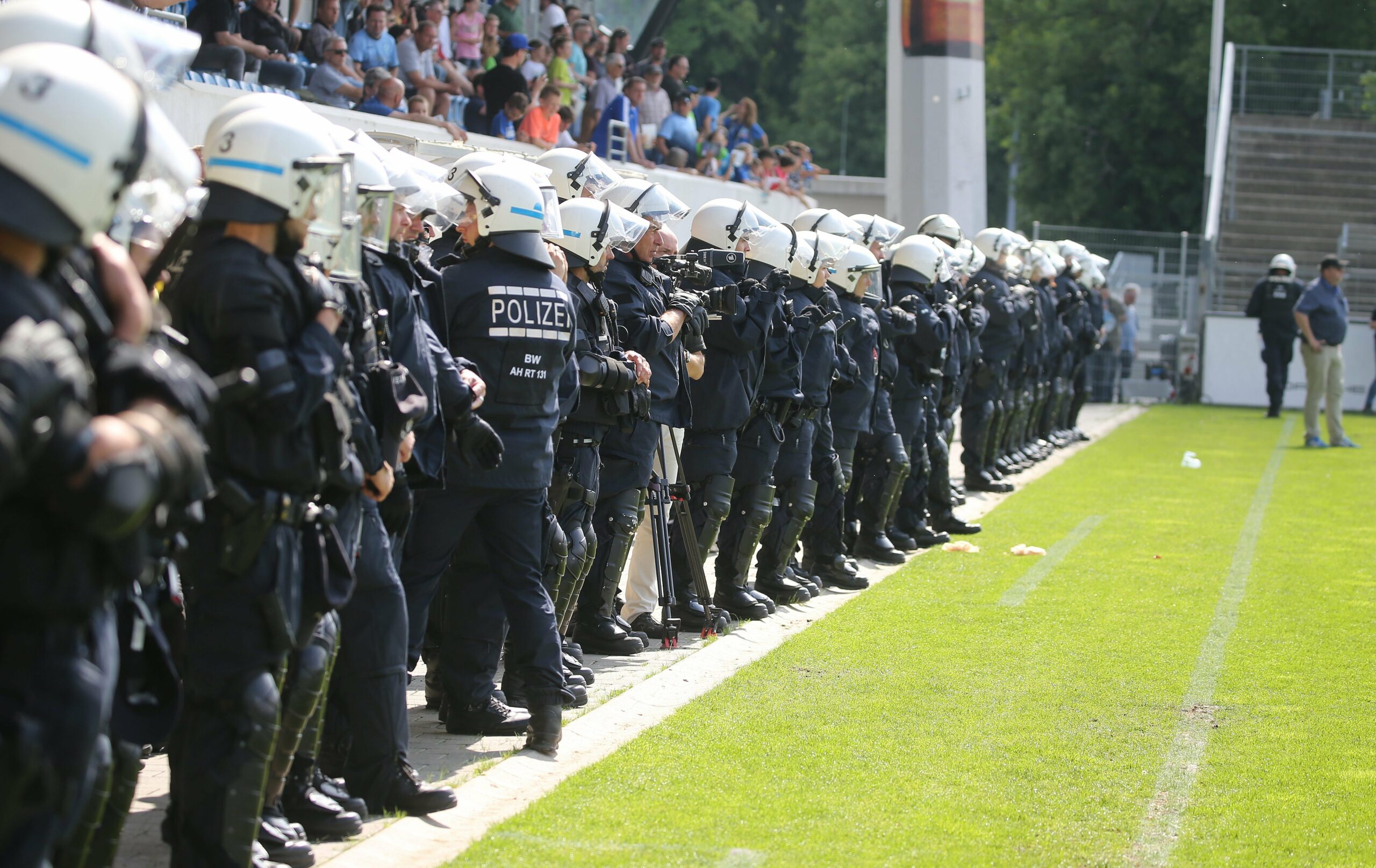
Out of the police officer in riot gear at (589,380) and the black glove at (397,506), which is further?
the police officer in riot gear at (589,380)

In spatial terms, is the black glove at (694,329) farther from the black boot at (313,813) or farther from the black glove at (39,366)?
the black glove at (39,366)

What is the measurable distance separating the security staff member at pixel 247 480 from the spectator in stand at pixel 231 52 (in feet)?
23.5

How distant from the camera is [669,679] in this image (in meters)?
7.89

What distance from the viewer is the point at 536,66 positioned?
58.7 feet

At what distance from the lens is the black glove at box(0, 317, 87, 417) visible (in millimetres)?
2910

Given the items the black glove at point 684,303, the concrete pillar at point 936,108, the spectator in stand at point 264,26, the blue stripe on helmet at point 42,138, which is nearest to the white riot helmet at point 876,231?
the black glove at point 684,303

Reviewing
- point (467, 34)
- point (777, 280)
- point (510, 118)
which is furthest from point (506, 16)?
point (777, 280)

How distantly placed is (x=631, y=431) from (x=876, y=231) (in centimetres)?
582

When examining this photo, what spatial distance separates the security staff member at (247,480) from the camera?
433 centimetres

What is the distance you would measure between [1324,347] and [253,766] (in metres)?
18.9

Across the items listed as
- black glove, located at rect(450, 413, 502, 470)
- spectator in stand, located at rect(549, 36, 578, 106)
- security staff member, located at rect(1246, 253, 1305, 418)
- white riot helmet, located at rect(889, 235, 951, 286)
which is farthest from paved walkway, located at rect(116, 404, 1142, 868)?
security staff member, located at rect(1246, 253, 1305, 418)

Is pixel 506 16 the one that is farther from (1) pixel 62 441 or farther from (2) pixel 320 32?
(1) pixel 62 441

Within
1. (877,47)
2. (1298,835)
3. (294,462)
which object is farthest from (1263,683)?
(877,47)

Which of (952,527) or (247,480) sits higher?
(247,480)
